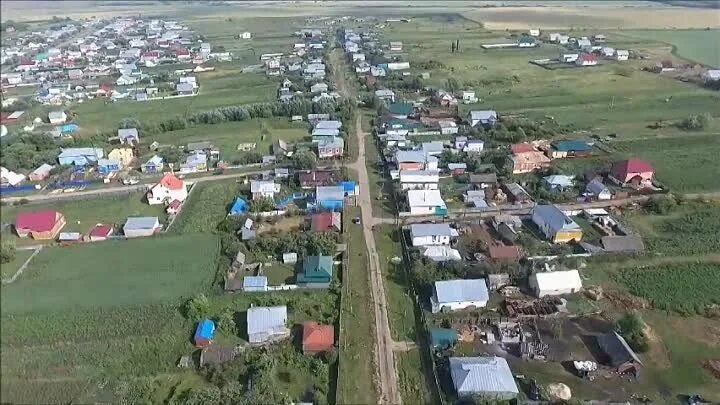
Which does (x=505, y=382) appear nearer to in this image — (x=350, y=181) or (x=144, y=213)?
(x=350, y=181)

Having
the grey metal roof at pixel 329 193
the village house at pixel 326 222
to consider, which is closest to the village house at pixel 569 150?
the grey metal roof at pixel 329 193

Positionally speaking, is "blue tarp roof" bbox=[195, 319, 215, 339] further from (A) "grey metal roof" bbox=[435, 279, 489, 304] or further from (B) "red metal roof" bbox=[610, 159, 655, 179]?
(B) "red metal roof" bbox=[610, 159, 655, 179]

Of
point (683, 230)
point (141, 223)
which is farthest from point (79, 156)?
point (683, 230)

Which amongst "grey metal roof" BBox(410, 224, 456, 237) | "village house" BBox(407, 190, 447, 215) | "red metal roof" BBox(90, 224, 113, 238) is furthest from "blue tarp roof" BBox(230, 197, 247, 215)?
"grey metal roof" BBox(410, 224, 456, 237)

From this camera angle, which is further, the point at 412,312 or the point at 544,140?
the point at 544,140

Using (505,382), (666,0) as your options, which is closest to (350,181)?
(505,382)
